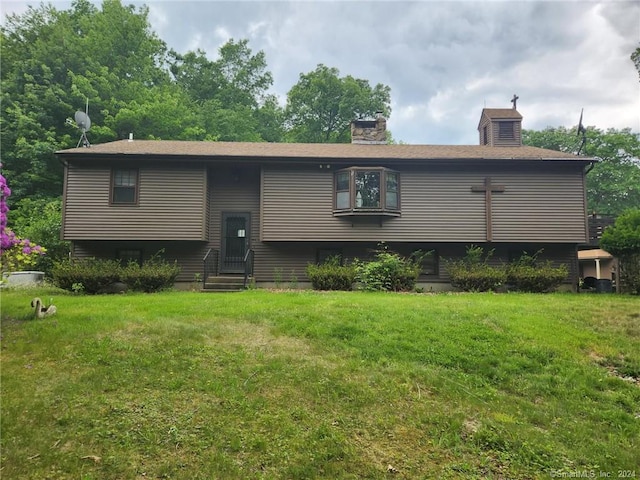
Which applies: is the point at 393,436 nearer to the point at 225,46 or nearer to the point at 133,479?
the point at 133,479

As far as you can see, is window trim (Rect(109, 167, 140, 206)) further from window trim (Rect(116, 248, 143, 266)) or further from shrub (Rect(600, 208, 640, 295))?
shrub (Rect(600, 208, 640, 295))

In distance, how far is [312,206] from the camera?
1331 centimetres

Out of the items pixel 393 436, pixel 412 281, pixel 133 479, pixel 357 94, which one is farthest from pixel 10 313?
pixel 357 94

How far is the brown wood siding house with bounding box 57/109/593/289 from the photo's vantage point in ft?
41.8

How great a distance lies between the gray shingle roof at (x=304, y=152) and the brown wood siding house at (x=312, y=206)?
7 centimetres

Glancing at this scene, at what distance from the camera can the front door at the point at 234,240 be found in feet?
45.4

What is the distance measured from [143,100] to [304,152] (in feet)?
48.3

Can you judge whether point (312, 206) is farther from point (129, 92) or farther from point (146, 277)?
point (129, 92)

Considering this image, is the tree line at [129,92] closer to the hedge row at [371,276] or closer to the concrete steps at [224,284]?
the concrete steps at [224,284]

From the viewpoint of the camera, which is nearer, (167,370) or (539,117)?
(167,370)

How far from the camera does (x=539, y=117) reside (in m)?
33.8

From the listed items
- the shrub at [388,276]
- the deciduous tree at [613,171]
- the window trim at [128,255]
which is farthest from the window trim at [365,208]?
the deciduous tree at [613,171]

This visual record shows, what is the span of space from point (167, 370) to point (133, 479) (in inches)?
68.9

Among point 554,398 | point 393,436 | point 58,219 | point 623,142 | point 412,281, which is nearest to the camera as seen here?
point 393,436
